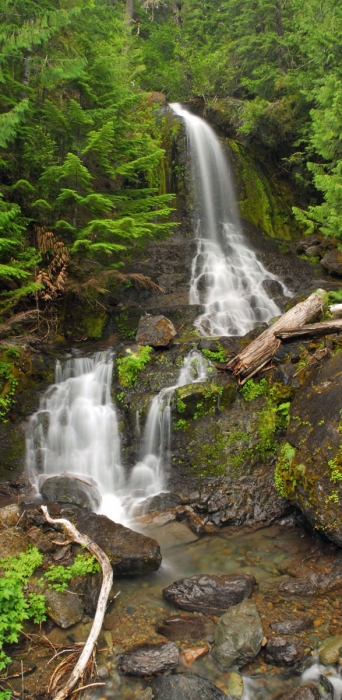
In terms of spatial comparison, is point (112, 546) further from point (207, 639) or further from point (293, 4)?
point (293, 4)

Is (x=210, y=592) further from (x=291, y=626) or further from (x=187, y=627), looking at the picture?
(x=291, y=626)

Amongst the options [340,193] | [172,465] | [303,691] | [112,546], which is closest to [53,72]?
[340,193]

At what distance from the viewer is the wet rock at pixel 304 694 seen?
163 inches

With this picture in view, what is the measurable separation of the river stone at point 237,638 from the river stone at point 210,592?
466 mm

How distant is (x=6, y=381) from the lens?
9.00m

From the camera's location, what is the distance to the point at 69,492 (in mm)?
7562

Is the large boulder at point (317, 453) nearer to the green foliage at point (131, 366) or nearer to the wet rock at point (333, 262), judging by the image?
the green foliage at point (131, 366)

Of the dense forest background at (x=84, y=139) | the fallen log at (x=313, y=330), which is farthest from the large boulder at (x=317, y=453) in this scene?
the dense forest background at (x=84, y=139)

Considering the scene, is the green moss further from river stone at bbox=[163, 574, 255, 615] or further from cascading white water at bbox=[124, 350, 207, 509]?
river stone at bbox=[163, 574, 255, 615]

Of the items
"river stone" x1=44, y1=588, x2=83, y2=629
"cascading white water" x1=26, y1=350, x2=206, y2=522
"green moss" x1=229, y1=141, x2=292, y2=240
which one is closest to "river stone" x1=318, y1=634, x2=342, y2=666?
"river stone" x1=44, y1=588, x2=83, y2=629

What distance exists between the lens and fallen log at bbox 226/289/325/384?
8625 mm

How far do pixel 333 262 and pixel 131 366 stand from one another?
871 centimetres

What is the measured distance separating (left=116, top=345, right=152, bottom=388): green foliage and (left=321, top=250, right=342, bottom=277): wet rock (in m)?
8.06

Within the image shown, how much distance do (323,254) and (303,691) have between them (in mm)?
14231
